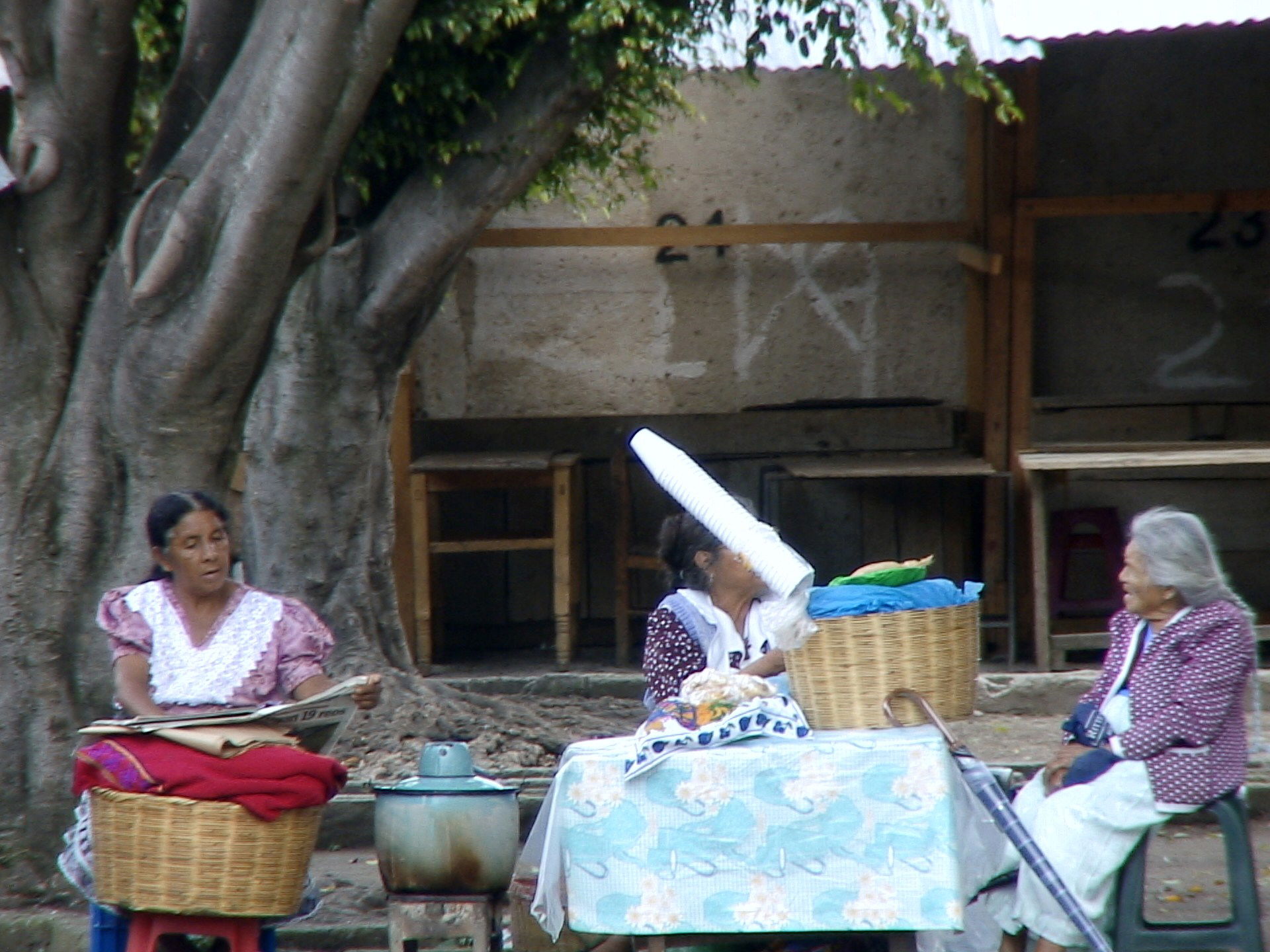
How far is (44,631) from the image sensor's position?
500cm

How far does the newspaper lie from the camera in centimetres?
389

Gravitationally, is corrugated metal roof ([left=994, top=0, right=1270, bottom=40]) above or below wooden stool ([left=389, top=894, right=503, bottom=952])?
above

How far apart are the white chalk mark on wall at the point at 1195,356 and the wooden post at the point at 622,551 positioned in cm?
295

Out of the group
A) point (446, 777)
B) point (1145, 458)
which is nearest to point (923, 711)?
point (446, 777)

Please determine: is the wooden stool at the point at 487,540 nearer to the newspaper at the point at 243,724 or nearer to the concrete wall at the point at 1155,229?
the concrete wall at the point at 1155,229

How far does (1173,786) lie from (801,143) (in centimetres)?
538

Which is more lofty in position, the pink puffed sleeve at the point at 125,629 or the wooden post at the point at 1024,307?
the wooden post at the point at 1024,307

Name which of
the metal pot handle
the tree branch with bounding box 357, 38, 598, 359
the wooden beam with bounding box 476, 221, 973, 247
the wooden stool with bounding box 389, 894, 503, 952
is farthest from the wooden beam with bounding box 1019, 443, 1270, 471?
the wooden stool with bounding box 389, 894, 503, 952

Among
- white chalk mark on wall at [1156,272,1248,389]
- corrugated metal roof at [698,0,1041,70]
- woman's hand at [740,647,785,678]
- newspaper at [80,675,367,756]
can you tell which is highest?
corrugated metal roof at [698,0,1041,70]

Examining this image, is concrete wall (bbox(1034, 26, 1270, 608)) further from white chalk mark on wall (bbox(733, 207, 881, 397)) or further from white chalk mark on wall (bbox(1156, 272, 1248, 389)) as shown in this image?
white chalk mark on wall (bbox(733, 207, 881, 397))

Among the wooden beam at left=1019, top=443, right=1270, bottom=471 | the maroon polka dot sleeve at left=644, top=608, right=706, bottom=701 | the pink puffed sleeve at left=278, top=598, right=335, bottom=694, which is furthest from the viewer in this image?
the wooden beam at left=1019, top=443, right=1270, bottom=471

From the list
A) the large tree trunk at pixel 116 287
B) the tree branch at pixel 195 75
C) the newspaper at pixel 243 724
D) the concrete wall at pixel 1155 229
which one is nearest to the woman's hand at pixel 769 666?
the newspaper at pixel 243 724

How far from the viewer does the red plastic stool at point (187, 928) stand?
400 cm

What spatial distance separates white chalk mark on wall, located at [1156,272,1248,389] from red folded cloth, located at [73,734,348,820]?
242 inches
